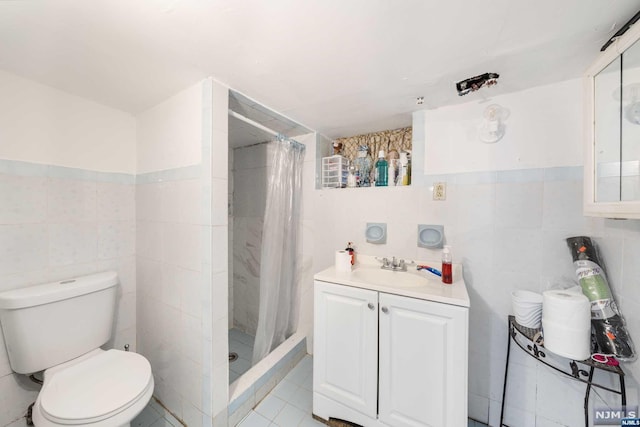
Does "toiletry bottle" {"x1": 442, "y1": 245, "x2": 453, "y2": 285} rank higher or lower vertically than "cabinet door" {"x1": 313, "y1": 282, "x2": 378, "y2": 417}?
higher

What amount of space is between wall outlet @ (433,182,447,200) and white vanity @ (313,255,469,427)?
0.43 meters

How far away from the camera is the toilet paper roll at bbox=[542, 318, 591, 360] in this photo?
0.89 m

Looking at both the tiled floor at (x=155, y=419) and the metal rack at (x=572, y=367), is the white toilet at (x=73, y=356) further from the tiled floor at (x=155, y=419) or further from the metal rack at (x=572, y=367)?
the metal rack at (x=572, y=367)

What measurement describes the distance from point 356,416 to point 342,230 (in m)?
1.10

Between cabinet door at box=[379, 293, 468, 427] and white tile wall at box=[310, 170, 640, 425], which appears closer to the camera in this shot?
cabinet door at box=[379, 293, 468, 427]

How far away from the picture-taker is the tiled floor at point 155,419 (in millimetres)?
1297

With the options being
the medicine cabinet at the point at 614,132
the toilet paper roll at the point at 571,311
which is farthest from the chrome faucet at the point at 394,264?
the medicine cabinet at the point at 614,132

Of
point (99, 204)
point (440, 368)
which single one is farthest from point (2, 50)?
point (440, 368)

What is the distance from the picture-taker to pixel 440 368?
103 centimetres

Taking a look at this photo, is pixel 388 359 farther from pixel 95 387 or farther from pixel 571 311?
pixel 95 387

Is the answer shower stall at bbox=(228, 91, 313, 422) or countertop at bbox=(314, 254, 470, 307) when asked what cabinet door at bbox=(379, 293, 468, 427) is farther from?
shower stall at bbox=(228, 91, 313, 422)

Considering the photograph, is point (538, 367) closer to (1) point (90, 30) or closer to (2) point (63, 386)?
(2) point (63, 386)

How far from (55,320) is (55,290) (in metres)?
0.15

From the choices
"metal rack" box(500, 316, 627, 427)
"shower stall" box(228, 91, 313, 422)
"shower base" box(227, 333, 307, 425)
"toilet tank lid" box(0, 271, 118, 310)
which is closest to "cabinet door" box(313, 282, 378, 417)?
"shower base" box(227, 333, 307, 425)
